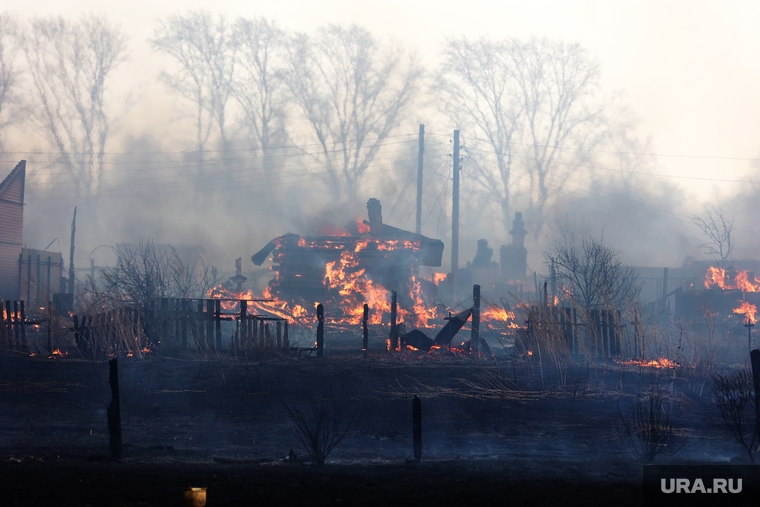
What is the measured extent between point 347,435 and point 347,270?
21.7 meters

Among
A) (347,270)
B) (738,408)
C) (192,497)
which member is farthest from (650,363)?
(347,270)

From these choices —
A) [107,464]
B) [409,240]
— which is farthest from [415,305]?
[107,464]

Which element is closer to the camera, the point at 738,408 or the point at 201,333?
the point at 738,408

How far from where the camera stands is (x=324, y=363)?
16.3 meters

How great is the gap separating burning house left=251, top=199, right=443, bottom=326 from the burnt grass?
1474 centimetres

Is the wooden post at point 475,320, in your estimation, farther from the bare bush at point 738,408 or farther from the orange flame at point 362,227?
the orange flame at point 362,227

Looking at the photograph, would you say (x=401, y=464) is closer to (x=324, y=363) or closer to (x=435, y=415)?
(x=435, y=415)

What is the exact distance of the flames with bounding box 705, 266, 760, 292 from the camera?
3578 cm

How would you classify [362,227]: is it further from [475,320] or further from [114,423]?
[114,423]

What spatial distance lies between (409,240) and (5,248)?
20136 mm

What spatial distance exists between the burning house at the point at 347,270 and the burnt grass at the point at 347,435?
14745 mm

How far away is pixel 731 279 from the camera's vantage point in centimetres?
3578

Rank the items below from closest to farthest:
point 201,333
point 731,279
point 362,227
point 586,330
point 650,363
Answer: point 650,363
point 586,330
point 201,333
point 362,227
point 731,279

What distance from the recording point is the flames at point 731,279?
117ft
